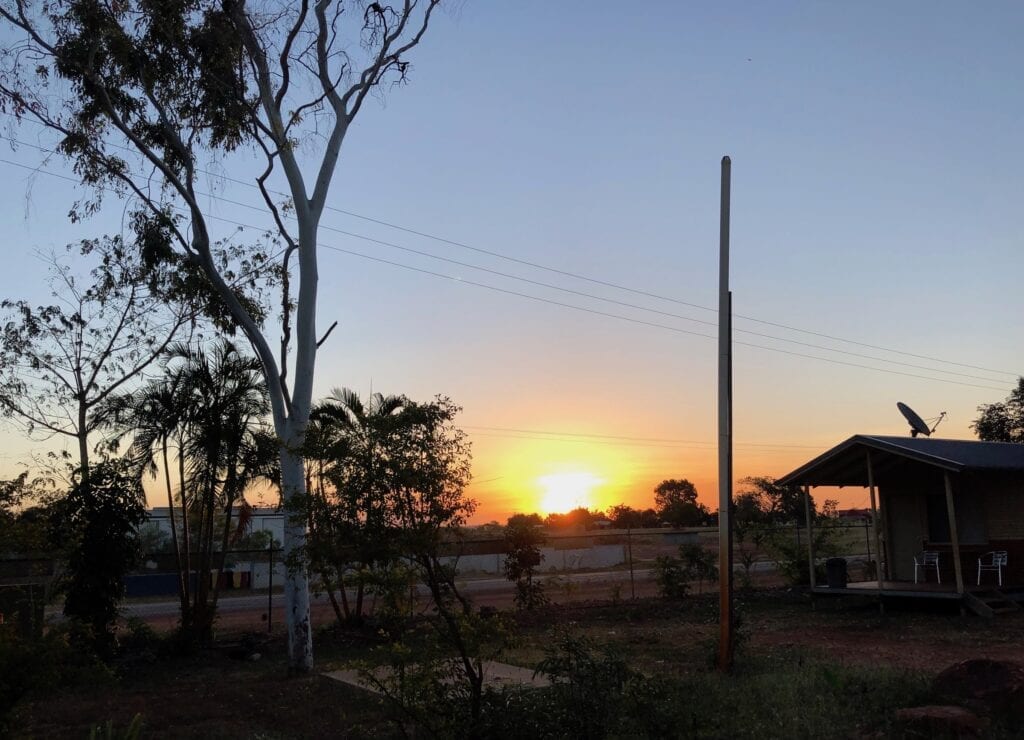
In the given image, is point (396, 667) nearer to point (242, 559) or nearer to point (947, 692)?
point (947, 692)

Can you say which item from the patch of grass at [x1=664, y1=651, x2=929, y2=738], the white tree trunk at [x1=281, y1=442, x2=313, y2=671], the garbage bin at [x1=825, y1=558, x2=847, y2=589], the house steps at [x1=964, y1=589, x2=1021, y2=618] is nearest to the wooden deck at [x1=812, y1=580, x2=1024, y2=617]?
the house steps at [x1=964, y1=589, x2=1021, y2=618]

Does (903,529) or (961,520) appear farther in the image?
(903,529)

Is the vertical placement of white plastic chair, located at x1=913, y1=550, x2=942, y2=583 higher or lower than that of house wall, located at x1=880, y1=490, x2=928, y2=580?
lower

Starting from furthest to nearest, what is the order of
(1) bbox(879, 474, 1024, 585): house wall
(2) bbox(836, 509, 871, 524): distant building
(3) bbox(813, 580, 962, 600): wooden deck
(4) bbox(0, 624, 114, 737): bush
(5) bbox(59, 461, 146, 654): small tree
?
(2) bbox(836, 509, 871, 524): distant building < (1) bbox(879, 474, 1024, 585): house wall < (3) bbox(813, 580, 962, 600): wooden deck < (5) bbox(59, 461, 146, 654): small tree < (4) bbox(0, 624, 114, 737): bush

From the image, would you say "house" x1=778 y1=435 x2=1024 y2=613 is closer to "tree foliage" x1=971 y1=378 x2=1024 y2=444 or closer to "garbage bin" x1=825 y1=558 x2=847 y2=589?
"garbage bin" x1=825 y1=558 x2=847 y2=589

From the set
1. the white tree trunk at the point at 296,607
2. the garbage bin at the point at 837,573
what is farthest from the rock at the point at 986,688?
the garbage bin at the point at 837,573

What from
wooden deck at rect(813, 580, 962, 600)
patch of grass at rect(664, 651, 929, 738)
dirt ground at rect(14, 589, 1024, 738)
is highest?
wooden deck at rect(813, 580, 962, 600)

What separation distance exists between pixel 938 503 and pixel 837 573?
302 centimetres

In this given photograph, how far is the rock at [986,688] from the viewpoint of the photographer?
8305 millimetres

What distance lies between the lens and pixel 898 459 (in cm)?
2116

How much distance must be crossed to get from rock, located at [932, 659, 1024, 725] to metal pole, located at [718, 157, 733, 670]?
296cm

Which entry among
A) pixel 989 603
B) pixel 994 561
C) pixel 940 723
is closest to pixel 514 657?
pixel 940 723

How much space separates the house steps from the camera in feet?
60.0

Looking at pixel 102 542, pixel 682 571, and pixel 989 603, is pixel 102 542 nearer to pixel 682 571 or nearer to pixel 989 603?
pixel 682 571
